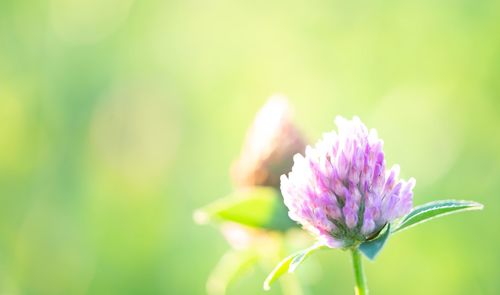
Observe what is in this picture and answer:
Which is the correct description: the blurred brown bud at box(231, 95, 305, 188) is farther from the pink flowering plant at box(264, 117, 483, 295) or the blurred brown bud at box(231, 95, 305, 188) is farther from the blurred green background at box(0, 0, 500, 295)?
the blurred green background at box(0, 0, 500, 295)

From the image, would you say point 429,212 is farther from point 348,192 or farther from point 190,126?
point 190,126

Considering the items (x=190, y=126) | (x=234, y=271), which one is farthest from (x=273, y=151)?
(x=190, y=126)

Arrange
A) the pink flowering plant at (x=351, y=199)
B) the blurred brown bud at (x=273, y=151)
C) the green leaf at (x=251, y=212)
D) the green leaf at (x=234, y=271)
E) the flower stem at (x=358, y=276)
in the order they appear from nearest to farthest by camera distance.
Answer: the flower stem at (x=358, y=276) < the pink flowering plant at (x=351, y=199) < the green leaf at (x=251, y=212) < the green leaf at (x=234, y=271) < the blurred brown bud at (x=273, y=151)

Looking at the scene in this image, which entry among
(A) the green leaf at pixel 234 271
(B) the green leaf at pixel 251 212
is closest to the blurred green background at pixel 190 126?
(A) the green leaf at pixel 234 271

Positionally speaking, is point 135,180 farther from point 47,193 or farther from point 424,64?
point 424,64

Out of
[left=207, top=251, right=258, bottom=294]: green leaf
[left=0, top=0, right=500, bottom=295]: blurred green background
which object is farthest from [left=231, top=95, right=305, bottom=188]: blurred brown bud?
[left=0, top=0, right=500, bottom=295]: blurred green background

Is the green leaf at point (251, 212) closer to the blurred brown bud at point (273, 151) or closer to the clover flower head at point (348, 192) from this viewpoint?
the blurred brown bud at point (273, 151)
